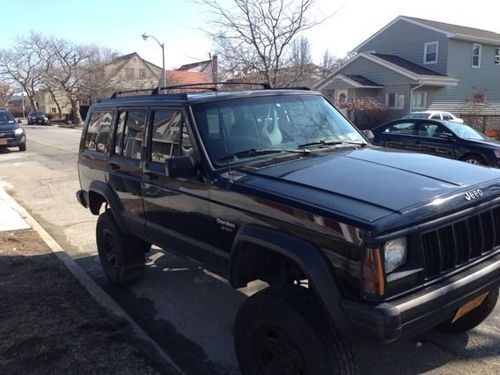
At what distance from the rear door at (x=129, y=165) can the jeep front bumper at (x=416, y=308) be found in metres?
2.56

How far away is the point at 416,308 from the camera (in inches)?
103

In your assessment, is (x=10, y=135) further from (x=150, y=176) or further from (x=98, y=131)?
(x=150, y=176)

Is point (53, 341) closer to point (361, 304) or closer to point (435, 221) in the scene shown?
point (361, 304)

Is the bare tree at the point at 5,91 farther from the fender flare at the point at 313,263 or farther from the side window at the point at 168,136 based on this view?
the fender flare at the point at 313,263

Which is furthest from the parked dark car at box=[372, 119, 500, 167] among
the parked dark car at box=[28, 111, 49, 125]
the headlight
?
the parked dark car at box=[28, 111, 49, 125]

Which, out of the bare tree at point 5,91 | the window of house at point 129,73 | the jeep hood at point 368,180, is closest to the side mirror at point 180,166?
the jeep hood at point 368,180

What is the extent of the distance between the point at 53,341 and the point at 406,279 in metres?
2.84

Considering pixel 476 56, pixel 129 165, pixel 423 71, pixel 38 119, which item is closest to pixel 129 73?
pixel 38 119

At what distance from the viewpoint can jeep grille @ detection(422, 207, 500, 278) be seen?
2.78m

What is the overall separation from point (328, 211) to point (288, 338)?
792mm

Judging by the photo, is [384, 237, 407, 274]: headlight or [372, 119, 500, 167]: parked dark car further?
[372, 119, 500, 167]: parked dark car

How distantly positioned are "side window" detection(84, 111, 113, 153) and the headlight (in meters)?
3.48

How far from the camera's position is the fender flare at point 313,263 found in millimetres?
2643

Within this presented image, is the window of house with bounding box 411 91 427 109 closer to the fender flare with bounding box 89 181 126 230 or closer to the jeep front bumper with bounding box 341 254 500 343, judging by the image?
the fender flare with bounding box 89 181 126 230
